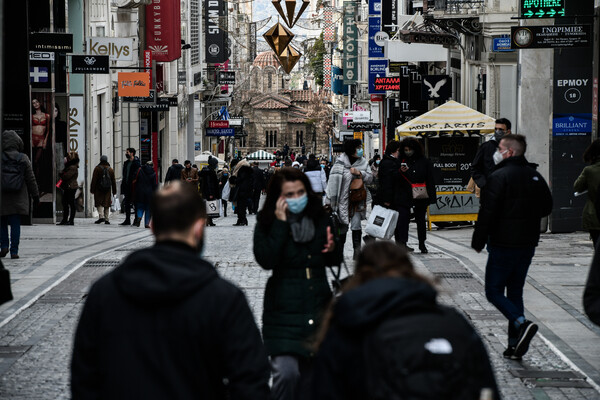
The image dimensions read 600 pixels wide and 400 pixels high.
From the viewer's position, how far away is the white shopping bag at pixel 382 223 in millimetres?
13688

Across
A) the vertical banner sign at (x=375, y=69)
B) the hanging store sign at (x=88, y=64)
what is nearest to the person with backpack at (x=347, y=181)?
the hanging store sign at (x=88, y=64)

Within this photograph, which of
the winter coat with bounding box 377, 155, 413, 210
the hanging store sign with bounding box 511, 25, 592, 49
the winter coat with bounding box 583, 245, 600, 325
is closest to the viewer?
the winter coat with bounding box 583, 245, 600, 325

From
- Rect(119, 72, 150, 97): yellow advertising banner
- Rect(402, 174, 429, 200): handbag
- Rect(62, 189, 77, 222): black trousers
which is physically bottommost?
Rect(62, 189, 77, 222): black trousers

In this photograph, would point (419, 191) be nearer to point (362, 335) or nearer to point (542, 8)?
point (542, 8)

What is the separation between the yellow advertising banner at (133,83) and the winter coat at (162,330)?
31223mm

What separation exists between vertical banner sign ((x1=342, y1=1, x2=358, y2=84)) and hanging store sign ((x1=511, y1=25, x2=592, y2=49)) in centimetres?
5911

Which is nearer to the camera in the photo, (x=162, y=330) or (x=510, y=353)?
(x=162, y=330)

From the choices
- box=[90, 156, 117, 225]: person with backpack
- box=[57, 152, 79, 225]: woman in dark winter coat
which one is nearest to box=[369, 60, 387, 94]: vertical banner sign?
box=[90, 156, 117, 225]: person with backpack

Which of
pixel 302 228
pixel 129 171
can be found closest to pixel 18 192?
pixel 302 228

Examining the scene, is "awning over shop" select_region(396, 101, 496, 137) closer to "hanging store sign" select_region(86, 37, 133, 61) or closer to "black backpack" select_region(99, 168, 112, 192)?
"black backpack" select_region(99, 168, 112, 192)

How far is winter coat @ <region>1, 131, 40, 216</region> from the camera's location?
1478 centimetres

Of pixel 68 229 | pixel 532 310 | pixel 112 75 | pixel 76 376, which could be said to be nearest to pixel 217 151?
pixel 112 75

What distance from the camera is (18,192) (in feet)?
48.8

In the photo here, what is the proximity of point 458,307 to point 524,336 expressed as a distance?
9.29 ft
